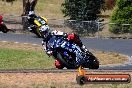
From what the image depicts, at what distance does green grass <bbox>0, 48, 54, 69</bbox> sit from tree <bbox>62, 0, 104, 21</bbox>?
14.9 m

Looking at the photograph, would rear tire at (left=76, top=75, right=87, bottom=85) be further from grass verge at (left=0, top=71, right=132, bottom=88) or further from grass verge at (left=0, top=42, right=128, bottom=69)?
grass verge at (left=0, top=42, right=128, bottom=69)

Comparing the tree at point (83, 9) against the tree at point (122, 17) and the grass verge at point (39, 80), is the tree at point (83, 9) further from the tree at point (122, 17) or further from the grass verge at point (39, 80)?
the grass verge at point (39, 80)

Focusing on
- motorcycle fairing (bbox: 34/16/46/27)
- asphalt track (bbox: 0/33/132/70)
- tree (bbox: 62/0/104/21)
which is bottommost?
asphalt track (bbox: 0/33/132/70)

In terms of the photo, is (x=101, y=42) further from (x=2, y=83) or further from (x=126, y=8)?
(x=2, y=83)

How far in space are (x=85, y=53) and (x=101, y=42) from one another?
80.0 ft

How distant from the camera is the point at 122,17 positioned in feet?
129

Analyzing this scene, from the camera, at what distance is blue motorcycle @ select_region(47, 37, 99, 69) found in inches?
421

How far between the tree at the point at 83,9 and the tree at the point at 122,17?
10.0ft

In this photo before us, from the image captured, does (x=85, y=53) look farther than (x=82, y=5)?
No

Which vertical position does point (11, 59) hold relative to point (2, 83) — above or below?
below

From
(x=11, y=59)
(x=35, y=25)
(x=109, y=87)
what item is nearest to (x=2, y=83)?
(x=109, y=87)

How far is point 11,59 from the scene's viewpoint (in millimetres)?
24422

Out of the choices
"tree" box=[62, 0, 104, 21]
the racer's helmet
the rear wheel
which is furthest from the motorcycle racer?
"tree" box=[62, 0, 104, 21]

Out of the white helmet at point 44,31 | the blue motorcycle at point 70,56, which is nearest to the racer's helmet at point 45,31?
the white helmet at point 44,31
